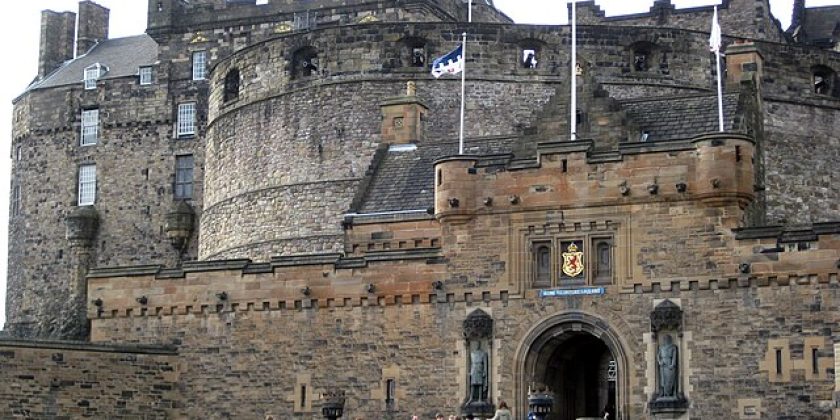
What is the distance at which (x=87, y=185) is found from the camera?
65.2 meters

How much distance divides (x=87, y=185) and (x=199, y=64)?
621 centimetres

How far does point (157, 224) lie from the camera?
6312 centimetres

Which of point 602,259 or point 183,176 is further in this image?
point 183,176

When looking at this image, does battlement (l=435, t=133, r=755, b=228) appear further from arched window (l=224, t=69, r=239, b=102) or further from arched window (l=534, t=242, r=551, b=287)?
arched window (l=224, t=69, r=239, b=102)

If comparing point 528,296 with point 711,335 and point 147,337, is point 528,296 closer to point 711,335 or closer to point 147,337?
point 711,335

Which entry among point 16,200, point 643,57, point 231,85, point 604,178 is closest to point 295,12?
point 231,85

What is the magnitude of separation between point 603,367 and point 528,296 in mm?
5056

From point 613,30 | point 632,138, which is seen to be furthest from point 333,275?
point 613,30

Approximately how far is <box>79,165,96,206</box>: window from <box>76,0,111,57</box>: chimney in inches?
357

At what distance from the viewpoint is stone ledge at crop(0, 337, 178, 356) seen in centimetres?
3891

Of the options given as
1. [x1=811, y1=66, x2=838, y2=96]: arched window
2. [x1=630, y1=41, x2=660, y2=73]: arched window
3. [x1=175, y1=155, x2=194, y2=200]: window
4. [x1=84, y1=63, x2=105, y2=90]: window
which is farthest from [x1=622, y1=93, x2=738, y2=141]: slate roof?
[x1=84, y1=63, x2=105, y2=90]: window

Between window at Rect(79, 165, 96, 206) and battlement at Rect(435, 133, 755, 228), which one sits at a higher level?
window at Rect(79, 165, 96, 206)

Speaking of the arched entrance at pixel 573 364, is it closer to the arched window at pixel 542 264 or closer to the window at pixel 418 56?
the arched window at pixel 542 264

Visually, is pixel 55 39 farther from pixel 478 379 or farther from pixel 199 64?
pixel 478 379
